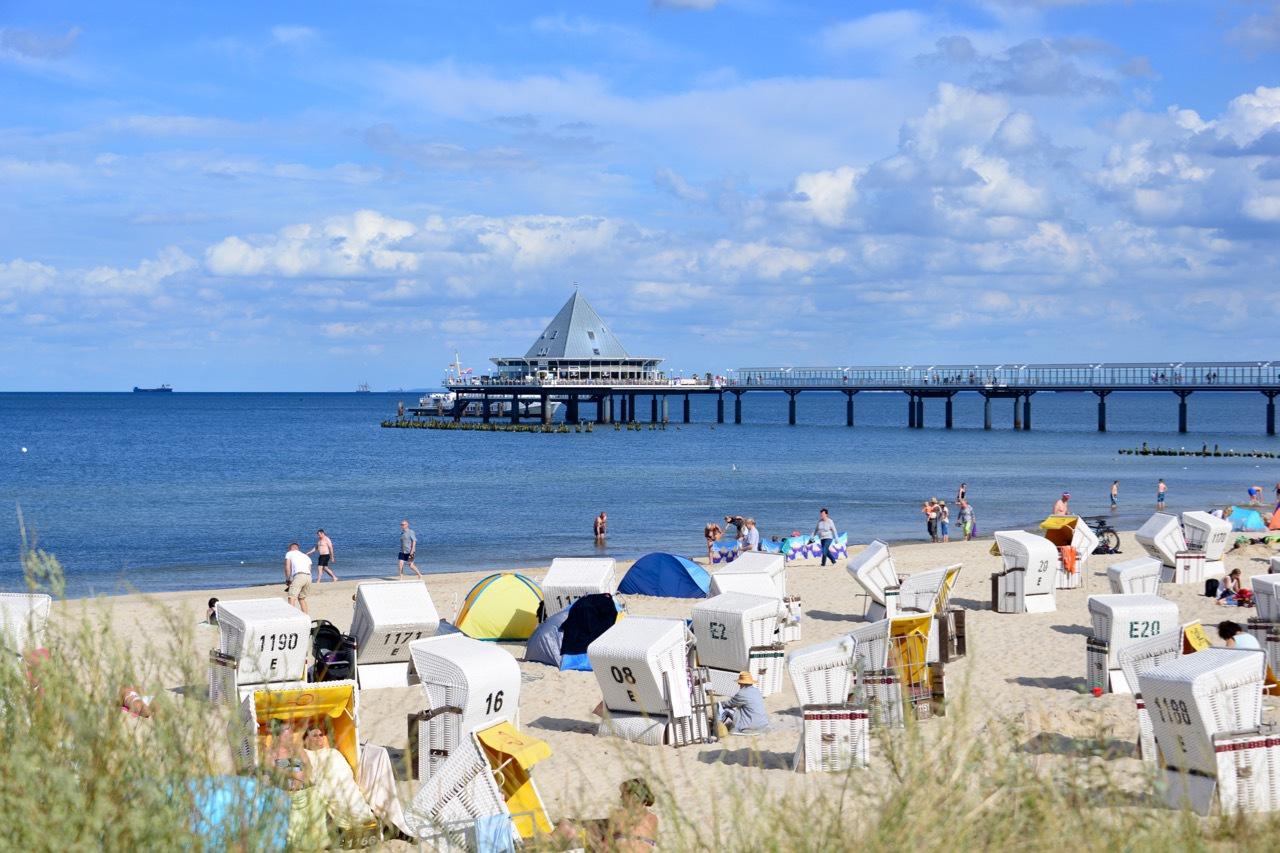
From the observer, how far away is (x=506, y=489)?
4847cm

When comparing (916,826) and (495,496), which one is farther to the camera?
(495,496)

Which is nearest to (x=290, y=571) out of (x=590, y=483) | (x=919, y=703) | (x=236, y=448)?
(x=919, y=703)

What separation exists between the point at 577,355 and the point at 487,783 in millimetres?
97607

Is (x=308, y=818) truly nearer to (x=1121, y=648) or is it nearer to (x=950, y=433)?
(x=1121, y=648)

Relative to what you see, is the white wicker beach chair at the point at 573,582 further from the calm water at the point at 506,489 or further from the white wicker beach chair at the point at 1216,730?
the white wicker beach chair at the point at 1216,730

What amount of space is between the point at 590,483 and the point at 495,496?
6427 mm

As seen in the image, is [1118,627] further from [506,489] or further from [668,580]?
[506,489]

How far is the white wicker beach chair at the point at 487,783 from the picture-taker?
761cm

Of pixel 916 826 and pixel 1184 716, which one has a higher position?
pixel 916 826

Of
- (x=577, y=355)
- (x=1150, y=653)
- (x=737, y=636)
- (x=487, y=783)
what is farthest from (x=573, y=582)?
(x=577, y=355)

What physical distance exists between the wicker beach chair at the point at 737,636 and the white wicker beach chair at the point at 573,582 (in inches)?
113

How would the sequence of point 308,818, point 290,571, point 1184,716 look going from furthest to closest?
point 290,571 → point 1184,716 → point 308,818

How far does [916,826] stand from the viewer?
169 inches

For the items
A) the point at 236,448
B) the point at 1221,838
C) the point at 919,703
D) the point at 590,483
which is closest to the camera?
the point at 1221,838
